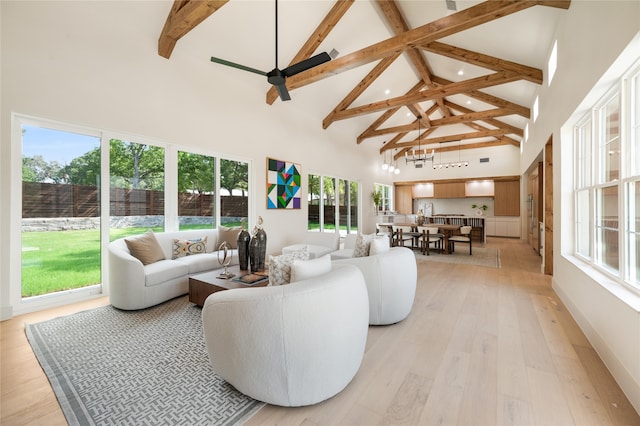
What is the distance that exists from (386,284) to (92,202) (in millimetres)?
3857

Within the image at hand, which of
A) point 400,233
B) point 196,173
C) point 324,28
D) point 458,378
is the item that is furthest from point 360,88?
point 458,378

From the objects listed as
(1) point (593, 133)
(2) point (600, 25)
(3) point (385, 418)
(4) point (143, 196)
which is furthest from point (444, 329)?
(4) point (143, 196)

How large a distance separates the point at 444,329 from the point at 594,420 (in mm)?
1159

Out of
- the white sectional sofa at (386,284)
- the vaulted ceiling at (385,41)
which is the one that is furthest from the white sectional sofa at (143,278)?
the vaulted ceiling at (385,41)

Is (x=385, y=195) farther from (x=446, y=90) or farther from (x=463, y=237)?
(x=446, y=90)

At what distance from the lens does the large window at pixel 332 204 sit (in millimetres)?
7395

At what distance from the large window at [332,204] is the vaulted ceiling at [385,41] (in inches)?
75.9

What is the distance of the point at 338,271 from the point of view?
1.77m

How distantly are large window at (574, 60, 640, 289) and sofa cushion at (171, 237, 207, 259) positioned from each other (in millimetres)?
4701

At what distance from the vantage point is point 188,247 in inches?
158

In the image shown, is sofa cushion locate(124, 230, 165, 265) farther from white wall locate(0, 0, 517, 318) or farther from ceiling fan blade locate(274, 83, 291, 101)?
ceiling fan blade locate(274, 83, 291, 101)

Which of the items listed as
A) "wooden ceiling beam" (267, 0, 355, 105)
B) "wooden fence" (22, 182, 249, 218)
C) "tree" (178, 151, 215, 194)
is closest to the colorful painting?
A: "tree" (178, 151, 215, 194)

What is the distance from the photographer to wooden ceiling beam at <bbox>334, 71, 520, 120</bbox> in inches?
196

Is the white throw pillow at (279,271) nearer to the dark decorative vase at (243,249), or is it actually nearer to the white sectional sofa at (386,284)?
the white sectional sofa at (386,284)
